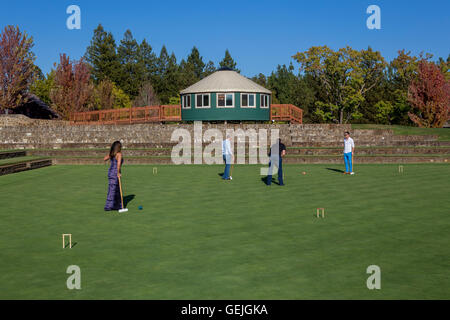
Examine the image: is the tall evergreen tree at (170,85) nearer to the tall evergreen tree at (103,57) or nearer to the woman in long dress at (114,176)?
the tall evergreen tree at (103,57)

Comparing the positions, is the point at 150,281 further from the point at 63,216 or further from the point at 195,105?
the point at 195,105

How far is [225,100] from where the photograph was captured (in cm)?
3716

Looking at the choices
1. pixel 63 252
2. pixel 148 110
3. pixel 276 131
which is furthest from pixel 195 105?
A: pixel 63 252

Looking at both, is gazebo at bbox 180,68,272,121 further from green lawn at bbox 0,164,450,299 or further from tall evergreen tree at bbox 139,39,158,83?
tall evergreen tree at bbox 139,39,158,83

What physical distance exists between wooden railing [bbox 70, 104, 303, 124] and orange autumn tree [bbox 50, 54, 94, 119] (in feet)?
14.4

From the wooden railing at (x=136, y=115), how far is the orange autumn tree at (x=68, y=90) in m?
4.37

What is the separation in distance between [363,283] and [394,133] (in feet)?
93.3

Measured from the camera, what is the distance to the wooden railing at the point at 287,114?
125 feet

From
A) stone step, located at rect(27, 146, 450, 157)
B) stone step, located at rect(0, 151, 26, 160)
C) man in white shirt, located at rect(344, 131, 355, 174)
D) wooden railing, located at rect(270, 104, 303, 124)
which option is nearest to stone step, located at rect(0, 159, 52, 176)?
stone step, located at rect(0, 151, 26, 160)

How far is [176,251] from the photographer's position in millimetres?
6961

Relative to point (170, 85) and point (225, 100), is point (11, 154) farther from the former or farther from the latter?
point (170, 85)

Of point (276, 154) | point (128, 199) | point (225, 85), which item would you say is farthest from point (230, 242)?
point (225, 85)

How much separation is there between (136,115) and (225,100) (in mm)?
7690

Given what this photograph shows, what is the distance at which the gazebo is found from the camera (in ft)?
122
